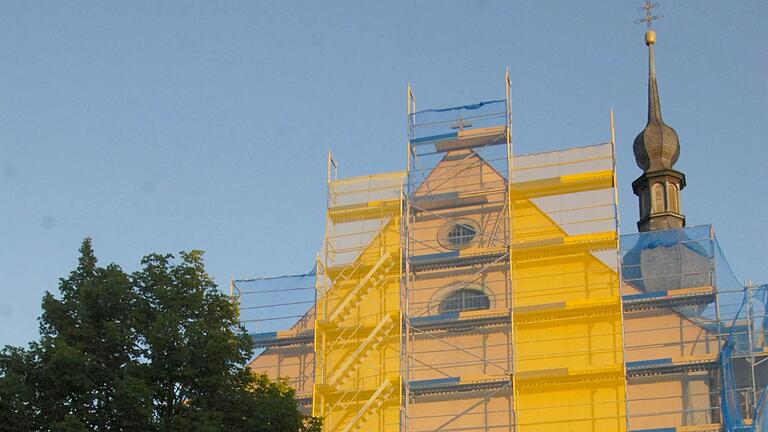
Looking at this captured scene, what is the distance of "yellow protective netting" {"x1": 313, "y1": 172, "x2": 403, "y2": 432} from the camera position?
1447 inches

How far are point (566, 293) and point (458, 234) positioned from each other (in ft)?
12.2

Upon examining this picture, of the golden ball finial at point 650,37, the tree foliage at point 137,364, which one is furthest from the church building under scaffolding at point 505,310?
the golden ball finial at point 650,37

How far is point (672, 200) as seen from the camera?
4772cm

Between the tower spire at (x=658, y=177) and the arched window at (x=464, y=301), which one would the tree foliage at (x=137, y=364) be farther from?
the tower spire at (x=658, y=177)

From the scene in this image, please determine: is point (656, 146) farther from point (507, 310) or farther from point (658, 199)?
point (507, 310)

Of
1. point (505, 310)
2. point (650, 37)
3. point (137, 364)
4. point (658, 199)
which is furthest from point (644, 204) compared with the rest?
point (137, 364)

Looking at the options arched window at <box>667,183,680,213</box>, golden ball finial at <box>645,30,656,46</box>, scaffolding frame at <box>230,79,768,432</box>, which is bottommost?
scaffolding frame at <box>230,79,768,432</box>

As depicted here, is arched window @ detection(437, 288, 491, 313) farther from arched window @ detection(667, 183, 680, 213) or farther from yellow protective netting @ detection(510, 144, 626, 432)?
arched window @ detection(667, 183, 680, 213)

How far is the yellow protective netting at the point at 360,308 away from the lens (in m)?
36.8

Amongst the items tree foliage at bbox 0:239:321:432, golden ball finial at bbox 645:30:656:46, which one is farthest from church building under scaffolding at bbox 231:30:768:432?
golden ball finial at bbox 645:30:656:46

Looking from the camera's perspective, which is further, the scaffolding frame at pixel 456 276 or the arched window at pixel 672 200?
the arched window at pixel 672 200

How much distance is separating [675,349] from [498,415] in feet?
15.9

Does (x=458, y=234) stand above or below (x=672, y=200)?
below

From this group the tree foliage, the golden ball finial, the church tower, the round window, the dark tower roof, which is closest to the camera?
the tree foliage
